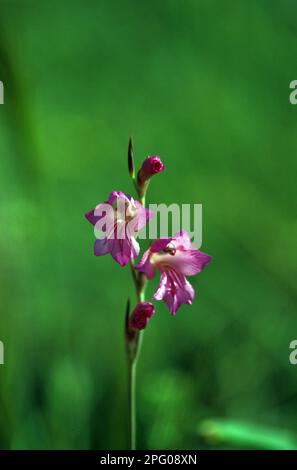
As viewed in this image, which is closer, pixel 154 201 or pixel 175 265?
pixel 175 265

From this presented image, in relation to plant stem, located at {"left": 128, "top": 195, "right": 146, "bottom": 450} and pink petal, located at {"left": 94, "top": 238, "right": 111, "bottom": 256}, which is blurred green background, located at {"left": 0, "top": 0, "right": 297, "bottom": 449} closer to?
plant stem, located at {"left": 128, "top": 195, "right": 146, "bottom": 450}

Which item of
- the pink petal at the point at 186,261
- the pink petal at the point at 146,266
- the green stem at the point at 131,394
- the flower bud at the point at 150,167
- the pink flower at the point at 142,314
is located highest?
the flower bud at the point at 150,167

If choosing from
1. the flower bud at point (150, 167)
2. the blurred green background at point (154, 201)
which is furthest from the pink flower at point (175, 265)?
the blurred green background at point (154, 201)

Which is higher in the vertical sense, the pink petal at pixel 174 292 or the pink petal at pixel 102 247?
the pink petal at pixel 102 247

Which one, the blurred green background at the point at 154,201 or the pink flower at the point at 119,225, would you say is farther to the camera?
the blurred green background at the point at 154,201

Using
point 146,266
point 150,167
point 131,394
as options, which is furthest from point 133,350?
point 150,167

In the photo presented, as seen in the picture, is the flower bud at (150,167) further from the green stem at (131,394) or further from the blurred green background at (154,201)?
the blurred green background at (154,201)

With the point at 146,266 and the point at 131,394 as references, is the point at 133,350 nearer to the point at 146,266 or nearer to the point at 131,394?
the point at 131,394
